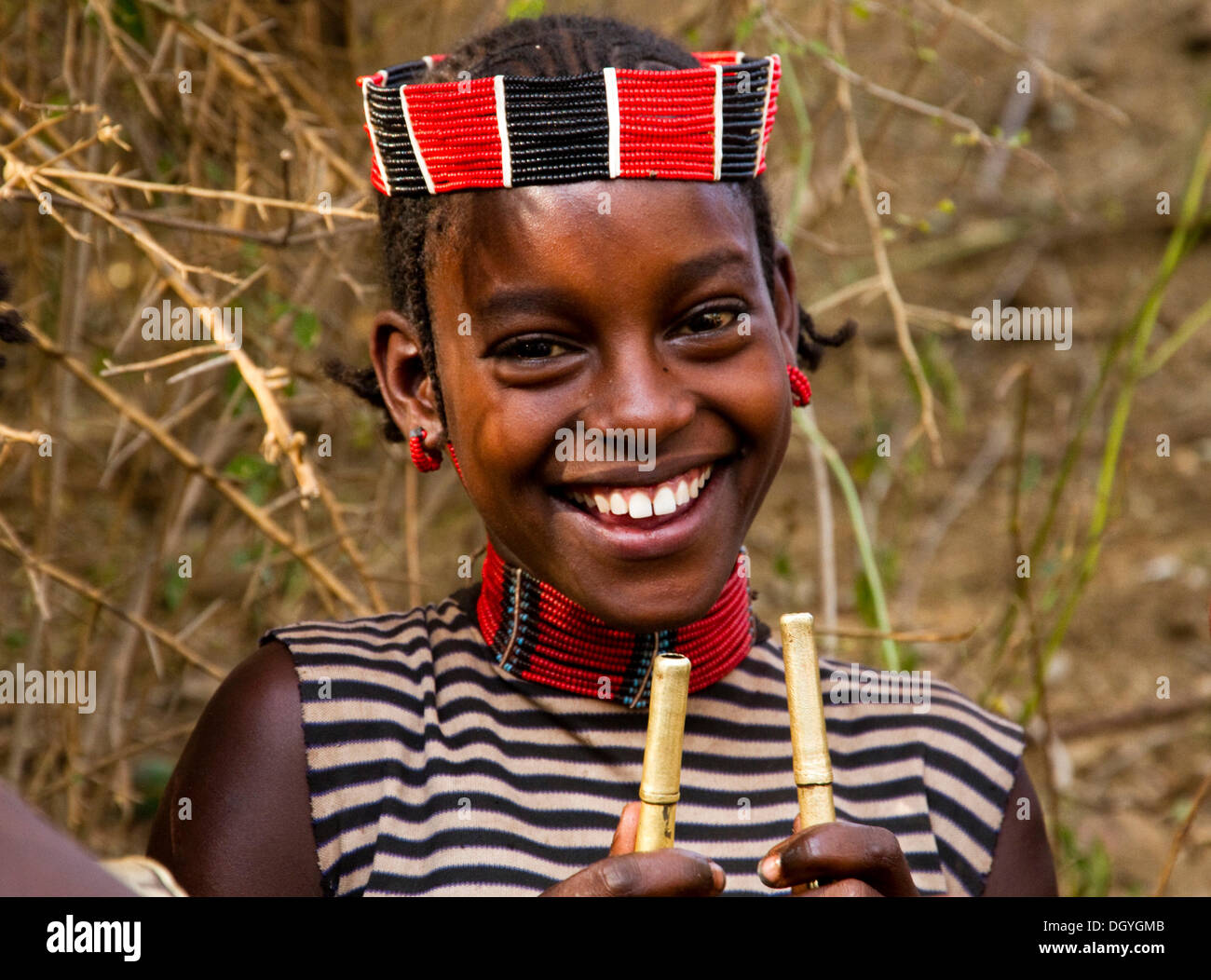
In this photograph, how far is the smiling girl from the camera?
1.59 meters

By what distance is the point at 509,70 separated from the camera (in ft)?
5.64

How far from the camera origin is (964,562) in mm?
4133

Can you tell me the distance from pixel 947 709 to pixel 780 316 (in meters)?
0.58

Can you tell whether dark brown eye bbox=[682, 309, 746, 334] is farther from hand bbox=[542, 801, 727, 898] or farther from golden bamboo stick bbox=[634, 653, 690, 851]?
hand bbox=[542, 801, 727, 898]

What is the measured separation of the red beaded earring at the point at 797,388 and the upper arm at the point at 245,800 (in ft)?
2.43

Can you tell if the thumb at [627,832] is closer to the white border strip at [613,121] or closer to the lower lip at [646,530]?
the lower lip at [646,530]

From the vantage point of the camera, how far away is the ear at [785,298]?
6.15 feet

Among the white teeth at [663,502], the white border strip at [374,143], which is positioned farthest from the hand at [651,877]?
the white border strip at [374,143]

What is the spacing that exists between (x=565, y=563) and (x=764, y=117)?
62 centimetres

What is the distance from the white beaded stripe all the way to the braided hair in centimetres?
3

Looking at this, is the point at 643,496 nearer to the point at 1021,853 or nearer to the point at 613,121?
the point at 613,121

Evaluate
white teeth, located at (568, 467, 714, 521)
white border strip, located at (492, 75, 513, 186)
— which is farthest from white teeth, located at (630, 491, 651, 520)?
white border strip, located at (492, 75, 513, 186)
